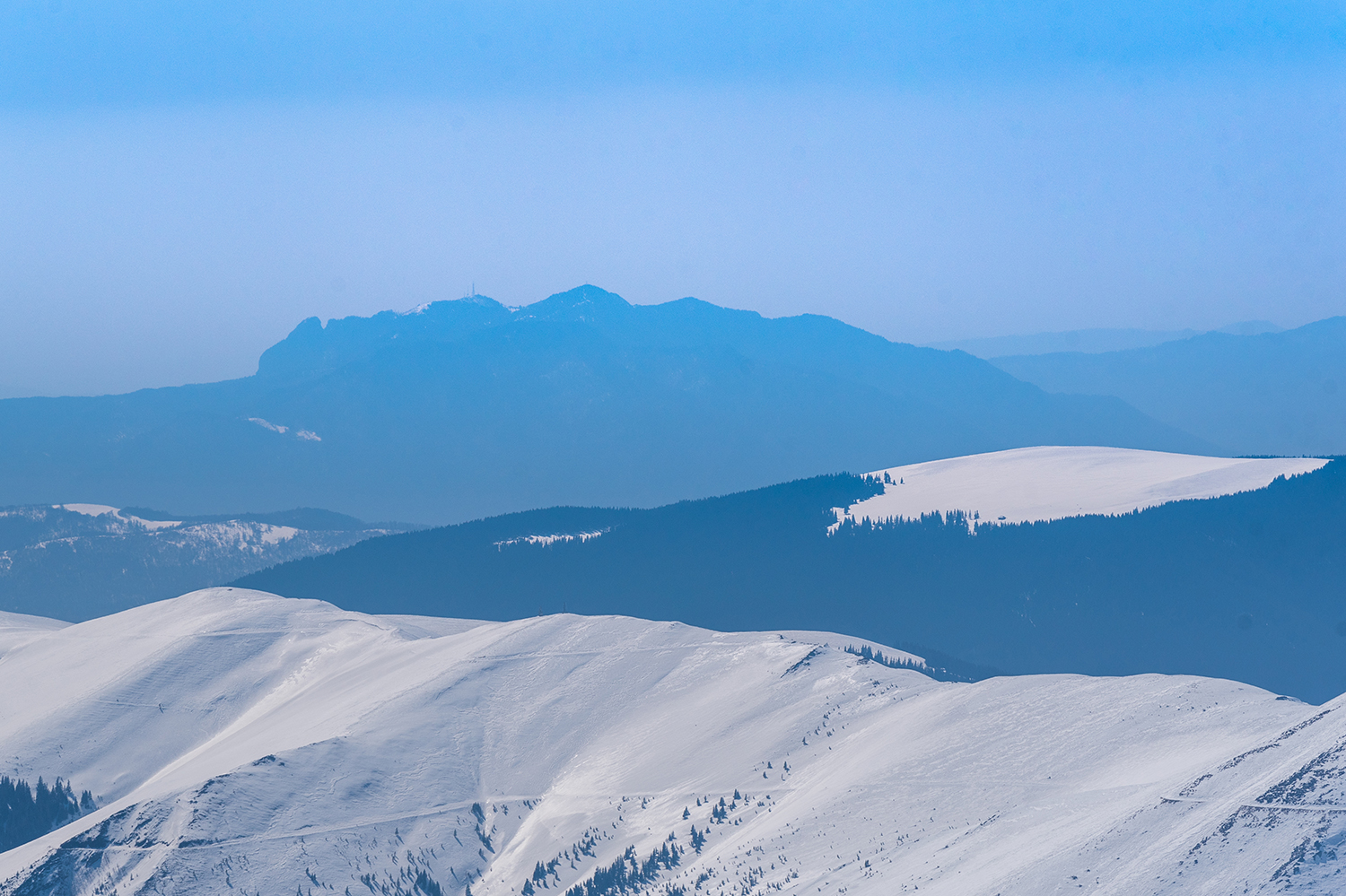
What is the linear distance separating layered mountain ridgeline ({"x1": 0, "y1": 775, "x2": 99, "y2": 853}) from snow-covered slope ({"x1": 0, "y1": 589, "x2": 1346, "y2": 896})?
5.92 ft

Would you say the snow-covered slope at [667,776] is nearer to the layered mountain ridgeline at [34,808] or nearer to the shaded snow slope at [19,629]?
the layered mountain ridgeline at [34,808]

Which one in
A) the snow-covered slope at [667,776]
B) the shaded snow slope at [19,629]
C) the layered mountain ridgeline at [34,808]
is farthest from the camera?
the shaded snow slope at [19,629]

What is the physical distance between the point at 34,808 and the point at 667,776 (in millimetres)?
45037

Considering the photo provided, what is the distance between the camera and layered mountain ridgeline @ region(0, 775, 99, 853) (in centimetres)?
7000

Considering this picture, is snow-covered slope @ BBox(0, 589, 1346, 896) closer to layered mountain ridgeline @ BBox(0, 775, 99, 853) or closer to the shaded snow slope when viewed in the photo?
layered mountain ridgeline @ BBox(0, 775, 99, 853)

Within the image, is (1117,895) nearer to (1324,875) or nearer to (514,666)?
(1324,875)

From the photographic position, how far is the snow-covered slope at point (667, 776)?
109 feet

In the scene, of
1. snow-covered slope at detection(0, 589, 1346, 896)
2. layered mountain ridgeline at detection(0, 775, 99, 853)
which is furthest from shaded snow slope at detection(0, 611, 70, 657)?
layered mountain ridgeline at detection(0, 775, 99, 853)

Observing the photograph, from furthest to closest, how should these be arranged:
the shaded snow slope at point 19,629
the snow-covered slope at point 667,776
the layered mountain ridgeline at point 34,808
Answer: the shaded snow slope at point 19,629
the layered mountain ridgeline at point 34,808
the snow-covered slope at point 667,776

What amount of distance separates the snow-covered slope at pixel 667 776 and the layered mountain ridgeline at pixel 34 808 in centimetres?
180

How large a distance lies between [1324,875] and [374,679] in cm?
6976

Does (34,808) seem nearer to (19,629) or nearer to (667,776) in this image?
(667,776)

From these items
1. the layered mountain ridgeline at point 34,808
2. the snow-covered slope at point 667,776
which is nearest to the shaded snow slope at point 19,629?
the snow-covered slope at point 667,776

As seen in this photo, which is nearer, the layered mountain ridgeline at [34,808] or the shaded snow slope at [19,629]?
the layered mountain ridgeline at [34,808]
